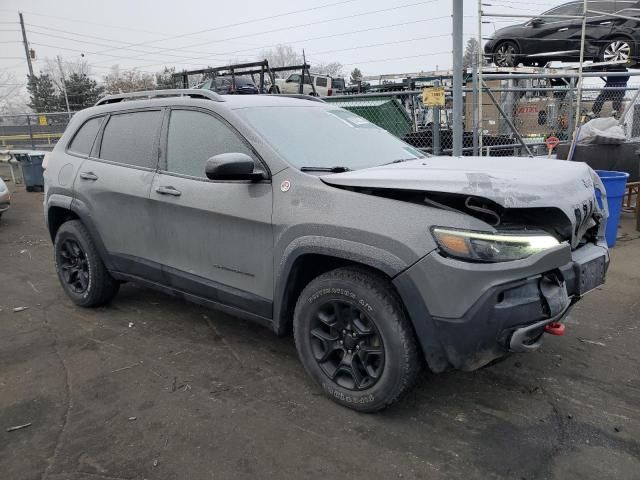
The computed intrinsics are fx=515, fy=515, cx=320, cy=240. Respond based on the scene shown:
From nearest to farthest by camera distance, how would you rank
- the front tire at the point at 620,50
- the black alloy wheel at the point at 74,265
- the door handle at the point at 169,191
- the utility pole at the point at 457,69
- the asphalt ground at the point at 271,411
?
the asphalt ground at the point at 271,411
the door handle at the point at 169,191
the black alloy wheel at the point at 74,265
the utility pole at the point at 457,69
the front tire at the point at 620,50

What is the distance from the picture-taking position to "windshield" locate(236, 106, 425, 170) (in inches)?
128

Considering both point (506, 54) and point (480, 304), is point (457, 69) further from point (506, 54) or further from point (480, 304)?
point (506, 54)

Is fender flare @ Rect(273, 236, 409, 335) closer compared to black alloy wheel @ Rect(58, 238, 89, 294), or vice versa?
fender flare @ Rect(273, 236, 409, 335)

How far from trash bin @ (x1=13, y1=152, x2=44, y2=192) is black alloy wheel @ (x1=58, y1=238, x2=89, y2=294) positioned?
337 inches

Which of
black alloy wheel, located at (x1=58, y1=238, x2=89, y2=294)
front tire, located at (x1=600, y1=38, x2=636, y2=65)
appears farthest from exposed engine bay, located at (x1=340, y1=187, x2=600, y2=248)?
front tire, located at (x1=600, y1=38, x2=636, y2=65)

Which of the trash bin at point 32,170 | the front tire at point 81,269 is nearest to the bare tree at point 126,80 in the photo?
the trash bin at point 32,170

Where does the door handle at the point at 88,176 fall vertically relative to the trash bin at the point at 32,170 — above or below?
above

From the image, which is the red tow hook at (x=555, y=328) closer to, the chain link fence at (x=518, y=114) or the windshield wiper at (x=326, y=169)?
the windshield wiper at (x=326, y=169)

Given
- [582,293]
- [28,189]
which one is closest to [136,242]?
[582,293]

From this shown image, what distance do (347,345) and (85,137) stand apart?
10.2ft

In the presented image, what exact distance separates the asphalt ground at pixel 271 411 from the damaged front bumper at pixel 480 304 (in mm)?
492

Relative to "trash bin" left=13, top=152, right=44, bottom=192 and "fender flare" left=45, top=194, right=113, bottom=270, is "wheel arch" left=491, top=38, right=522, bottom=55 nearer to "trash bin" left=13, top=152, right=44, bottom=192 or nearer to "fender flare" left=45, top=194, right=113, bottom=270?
"trash bin" left=13, top=152, right=44, bottom=192

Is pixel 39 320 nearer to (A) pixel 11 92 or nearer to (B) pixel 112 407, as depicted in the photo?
(B) pixel 112 407

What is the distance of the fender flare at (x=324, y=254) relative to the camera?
8.41 ft
